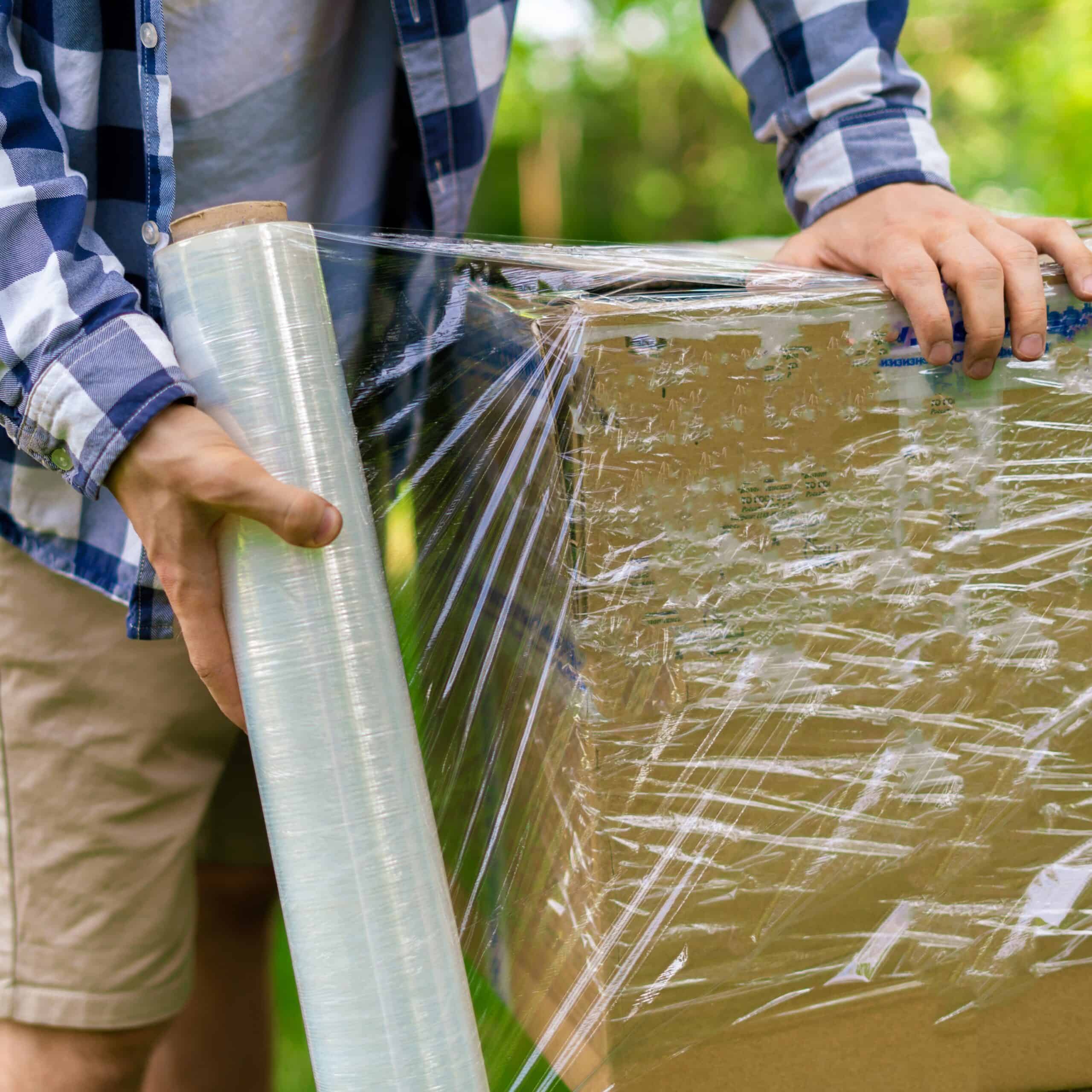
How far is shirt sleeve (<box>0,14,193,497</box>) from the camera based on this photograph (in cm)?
51

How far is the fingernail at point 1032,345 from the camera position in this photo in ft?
1.90

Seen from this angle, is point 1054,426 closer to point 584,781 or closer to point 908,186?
point 908,186

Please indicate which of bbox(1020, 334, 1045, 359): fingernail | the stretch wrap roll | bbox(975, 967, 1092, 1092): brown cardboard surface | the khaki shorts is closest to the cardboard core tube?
the stretch wrap roll

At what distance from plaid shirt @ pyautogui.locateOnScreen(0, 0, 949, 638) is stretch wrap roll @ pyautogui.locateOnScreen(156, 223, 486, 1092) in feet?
0.15

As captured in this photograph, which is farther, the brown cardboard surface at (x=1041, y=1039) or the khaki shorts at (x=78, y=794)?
the khaki shorts at (x=78, y=794)

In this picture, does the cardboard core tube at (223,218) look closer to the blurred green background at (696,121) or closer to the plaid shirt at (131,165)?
the plaid shirt at (131,165)

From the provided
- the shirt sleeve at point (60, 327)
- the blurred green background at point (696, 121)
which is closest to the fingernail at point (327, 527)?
the shirt sleeve at point (60, 327)

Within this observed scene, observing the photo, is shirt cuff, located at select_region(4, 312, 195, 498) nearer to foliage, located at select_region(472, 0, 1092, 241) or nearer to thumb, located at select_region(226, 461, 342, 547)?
thumb, located at select_region(226, 461, 342, 547)

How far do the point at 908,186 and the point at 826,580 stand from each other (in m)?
0.34

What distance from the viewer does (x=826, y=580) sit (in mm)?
583

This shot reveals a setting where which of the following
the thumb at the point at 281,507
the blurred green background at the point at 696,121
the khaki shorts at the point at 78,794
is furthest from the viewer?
the blurred green background at the point at 696,121

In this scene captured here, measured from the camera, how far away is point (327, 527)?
0.49m

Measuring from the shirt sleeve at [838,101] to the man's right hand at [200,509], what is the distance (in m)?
0.52

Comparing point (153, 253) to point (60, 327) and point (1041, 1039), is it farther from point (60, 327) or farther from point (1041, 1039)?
point (1041, 1039)
